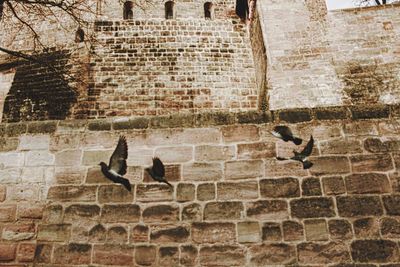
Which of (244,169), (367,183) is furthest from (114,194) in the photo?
(367,183)

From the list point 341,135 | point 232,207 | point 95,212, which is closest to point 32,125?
point 95,212

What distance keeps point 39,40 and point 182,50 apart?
422 centimetres

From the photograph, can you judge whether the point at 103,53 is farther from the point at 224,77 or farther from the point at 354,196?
the point at 354,196

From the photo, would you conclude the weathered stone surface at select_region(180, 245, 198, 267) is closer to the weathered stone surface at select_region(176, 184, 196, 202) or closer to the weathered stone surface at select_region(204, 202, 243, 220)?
the weathered stone surface at select_region(204, 202, 243, 220)

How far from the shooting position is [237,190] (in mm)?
3191

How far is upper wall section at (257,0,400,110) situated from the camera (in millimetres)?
7129

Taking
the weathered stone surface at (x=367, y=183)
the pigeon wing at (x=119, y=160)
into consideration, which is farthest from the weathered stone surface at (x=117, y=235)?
the weathered stone surface at (x=367, y=183)

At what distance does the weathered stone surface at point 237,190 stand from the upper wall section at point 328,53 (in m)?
4.11

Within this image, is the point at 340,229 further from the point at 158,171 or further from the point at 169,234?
the point at 158,171

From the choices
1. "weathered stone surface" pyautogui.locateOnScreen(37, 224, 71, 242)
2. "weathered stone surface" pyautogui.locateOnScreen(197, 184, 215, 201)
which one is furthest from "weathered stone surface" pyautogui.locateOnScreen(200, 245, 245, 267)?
"weathered stone surface" pyautogui.locateOnScreen(37, 224, 71, 242)

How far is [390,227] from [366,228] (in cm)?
21

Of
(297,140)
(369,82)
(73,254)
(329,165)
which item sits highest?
(369,82)

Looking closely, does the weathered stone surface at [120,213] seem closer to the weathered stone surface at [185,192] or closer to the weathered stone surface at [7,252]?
the weathered stone surface at [185,192]

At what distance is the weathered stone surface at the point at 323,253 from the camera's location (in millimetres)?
2908
